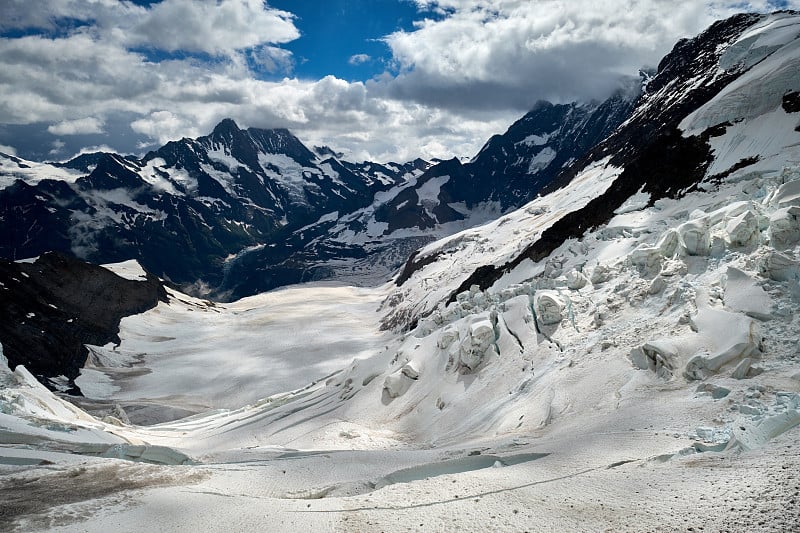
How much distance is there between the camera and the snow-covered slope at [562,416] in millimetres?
9016

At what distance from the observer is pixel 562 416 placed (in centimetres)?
1662

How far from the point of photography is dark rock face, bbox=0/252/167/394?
69.1m

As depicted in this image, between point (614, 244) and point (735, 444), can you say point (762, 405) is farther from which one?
point (614, 244)

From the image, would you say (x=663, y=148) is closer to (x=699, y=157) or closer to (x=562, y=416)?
(x=699, y=157)

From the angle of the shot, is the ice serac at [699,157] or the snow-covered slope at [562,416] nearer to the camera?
the snow-covered slope at [562,416]

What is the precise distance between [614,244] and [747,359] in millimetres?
15782

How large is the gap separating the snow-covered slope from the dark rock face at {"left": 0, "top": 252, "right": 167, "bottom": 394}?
39139mm

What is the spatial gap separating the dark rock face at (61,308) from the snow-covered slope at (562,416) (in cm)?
3914

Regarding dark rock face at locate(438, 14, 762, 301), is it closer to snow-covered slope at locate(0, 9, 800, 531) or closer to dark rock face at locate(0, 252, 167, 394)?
snow-covered slope at locate(0, 9, 800, 531)

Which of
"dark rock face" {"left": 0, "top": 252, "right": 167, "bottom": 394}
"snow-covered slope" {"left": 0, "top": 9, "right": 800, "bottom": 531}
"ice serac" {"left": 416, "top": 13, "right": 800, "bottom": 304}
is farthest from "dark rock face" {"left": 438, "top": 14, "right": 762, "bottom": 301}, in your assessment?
"dark rock face" {"left": 0, "top": 252, "right": 167, "bottom": 394}

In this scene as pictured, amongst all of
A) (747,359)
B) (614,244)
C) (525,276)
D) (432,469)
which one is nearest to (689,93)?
(525,276)

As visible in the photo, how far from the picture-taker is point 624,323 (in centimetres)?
2042

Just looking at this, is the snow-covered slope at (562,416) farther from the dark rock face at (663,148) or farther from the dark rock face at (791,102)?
the dark rock face at (663,148)

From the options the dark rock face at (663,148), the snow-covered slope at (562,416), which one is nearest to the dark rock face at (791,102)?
the snow-covered slope at (562,416)
